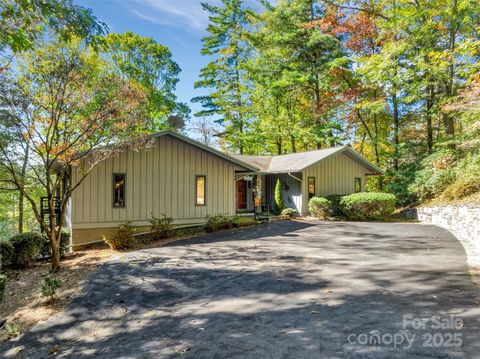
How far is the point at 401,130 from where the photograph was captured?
23.8 metres

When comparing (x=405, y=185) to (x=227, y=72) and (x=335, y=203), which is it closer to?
(x=335, y=203)

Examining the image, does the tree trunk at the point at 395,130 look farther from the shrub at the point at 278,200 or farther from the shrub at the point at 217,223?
the shrub at the point at 217,223

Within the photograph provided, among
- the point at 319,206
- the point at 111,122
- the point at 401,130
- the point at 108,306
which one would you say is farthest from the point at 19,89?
the point at 401,130

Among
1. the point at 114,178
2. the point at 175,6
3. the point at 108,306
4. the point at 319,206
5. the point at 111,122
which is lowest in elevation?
the point at 108,306

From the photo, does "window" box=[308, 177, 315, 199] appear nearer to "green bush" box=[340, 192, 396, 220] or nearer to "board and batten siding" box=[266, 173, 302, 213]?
"board and batten siding" box=[266, 173, 302, 213]

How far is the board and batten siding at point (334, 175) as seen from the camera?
18.7 metres

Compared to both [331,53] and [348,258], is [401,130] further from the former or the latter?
[348,258]

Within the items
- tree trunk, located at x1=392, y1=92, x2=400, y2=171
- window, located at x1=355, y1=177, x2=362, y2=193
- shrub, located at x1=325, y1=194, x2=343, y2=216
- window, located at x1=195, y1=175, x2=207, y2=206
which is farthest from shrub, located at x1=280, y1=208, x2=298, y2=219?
tree trunk, located at x1=392, y1=92, x2=400, y2=171

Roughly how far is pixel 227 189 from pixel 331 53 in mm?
15331

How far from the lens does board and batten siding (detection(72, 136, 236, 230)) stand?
40.1ft

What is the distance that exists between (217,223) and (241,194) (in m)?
6.22

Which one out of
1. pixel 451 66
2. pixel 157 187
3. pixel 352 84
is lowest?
pixel 157 187

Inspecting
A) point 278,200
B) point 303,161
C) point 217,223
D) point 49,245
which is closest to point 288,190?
point 278,200

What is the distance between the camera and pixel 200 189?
572 inches
